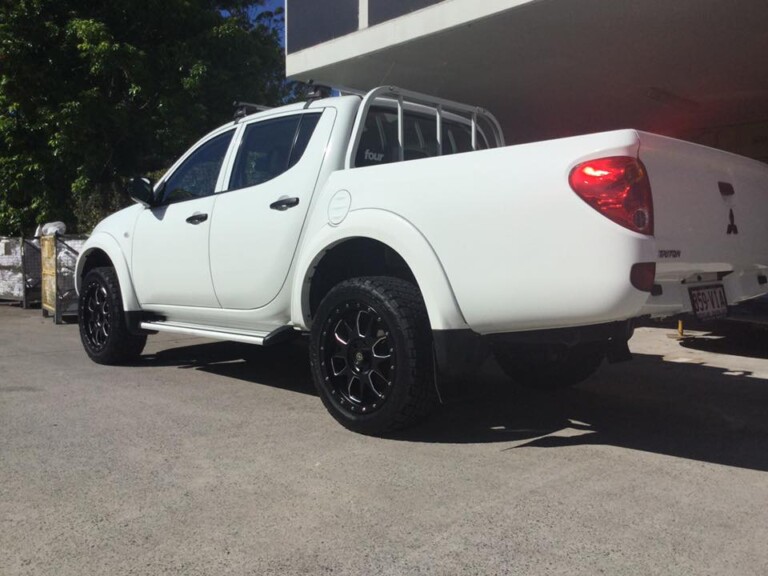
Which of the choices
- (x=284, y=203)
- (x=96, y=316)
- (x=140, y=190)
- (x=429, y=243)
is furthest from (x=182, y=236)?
(x=429, y=243)

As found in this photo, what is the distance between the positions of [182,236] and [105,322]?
55.5 inches

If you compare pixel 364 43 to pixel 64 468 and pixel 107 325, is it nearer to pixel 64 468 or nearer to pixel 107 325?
pixel 107 325

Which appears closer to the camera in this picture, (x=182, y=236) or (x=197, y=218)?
(x=197, y=218)

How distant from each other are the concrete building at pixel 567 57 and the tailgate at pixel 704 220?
3.81 meters

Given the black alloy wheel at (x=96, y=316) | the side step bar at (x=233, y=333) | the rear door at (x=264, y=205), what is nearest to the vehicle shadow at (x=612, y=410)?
the black alloy wheel at (x=96, y=316)

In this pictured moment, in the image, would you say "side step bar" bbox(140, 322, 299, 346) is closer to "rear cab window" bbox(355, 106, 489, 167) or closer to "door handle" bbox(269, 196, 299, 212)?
"door handle" bbox(269, 196, 299, 212)

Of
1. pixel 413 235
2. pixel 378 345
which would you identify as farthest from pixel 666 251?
pixel 378 345

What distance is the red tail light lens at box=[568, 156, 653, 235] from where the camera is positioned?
316 cm

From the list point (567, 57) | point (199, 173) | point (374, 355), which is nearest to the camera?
point (374, 355)

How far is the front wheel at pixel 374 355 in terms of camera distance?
380cm

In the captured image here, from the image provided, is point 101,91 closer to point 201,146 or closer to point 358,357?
point 201,146

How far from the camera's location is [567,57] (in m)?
8.85

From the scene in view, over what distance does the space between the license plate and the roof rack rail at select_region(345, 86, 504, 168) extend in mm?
2040

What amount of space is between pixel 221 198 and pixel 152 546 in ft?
9.63
